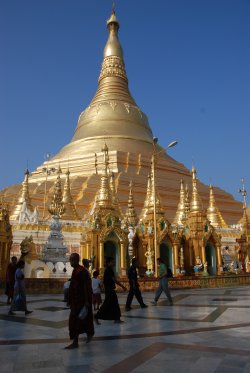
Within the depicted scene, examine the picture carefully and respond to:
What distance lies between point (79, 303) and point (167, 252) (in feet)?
71.5

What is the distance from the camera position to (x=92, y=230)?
75.5 ft

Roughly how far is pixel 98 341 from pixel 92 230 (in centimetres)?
1706

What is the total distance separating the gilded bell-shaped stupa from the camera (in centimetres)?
3888

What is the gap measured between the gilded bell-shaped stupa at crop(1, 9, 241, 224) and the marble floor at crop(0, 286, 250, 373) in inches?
1078

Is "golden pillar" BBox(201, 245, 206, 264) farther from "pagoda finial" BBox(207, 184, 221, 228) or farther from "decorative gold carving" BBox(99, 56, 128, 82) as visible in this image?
"decorative gold carving" BBox(99, 56, 128, 82)

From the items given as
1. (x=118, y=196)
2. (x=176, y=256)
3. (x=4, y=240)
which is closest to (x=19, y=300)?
(x=4, y=240)

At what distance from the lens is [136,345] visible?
18.5 feet

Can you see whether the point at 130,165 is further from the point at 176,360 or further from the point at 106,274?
the point at 176,360

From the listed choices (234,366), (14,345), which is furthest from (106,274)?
(234,366)

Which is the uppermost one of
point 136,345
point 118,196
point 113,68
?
point 113,68

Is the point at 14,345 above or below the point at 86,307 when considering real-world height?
below

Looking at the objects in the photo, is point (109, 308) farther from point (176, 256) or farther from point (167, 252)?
point (167, 252)

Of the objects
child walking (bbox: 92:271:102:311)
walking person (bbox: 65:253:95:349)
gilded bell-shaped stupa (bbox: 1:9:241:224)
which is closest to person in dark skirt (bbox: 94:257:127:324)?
child walking (bbox: 92:271:102:311)

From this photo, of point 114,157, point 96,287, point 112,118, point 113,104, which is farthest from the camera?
point 113,104
